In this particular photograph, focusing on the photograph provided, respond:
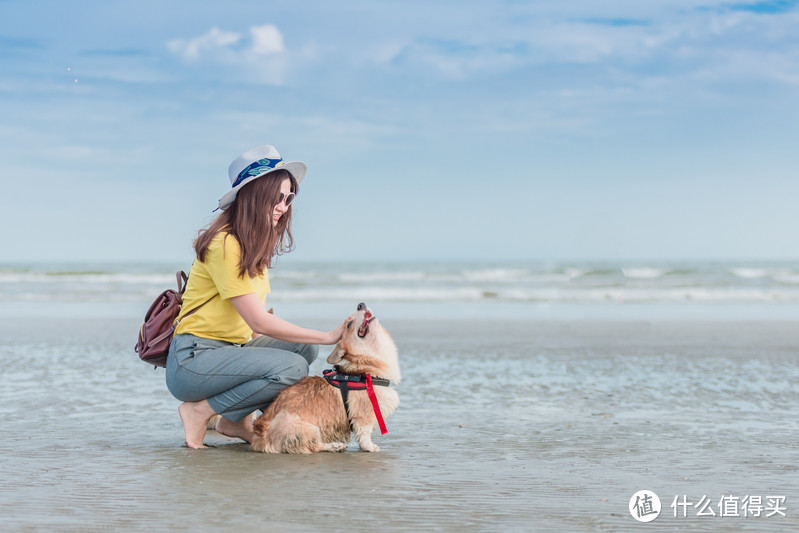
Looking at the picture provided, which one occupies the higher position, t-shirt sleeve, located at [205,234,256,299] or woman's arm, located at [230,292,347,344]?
t-shirt sleeve, located at [205,234,256,299]

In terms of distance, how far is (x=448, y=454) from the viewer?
13.2 ft

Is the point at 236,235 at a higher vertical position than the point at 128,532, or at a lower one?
higher

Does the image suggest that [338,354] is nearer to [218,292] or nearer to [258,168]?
[218,292]

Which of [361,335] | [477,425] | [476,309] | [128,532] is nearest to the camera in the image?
[128,532]

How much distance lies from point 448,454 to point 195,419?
1.40 metres

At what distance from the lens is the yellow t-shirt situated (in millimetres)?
3922

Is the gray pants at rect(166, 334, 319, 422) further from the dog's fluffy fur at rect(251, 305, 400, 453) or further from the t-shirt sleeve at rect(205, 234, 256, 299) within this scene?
the t-shirt sleeve at rect(205, 234, 256, 299)

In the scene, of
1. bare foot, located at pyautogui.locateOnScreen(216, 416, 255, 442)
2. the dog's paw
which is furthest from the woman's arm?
bare foot, located at pyautogui.locateOnScreen(216, 416, 255, 442)

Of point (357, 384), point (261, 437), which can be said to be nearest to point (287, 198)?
point (357, 384)

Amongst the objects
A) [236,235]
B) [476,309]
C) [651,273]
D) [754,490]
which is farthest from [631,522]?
[651,273]

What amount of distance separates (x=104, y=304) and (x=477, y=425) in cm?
1492

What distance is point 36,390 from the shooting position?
612 centimetres

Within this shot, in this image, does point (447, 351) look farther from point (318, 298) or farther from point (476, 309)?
point (318, 298)

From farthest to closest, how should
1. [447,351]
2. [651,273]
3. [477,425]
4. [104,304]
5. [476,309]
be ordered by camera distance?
1. [651,273]
2. [104,304]
3. [476,309]
4. [447,351]
5. [477,425]
